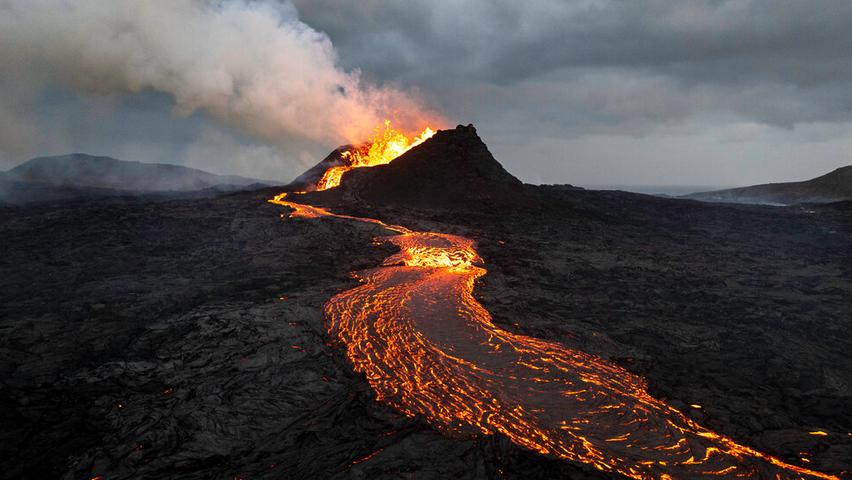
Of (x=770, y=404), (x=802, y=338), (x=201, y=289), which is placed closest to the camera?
(x=770, y=404)

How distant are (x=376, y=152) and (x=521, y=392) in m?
56.7

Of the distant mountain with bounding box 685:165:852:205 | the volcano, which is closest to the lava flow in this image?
the volcano

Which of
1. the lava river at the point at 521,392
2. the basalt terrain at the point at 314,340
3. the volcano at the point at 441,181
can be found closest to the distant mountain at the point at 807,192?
the volcano at the point at 441,181

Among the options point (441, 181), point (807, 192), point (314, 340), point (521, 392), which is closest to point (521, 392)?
point (521, 392)

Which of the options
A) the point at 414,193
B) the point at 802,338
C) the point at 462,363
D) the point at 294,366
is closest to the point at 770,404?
the point at 802,338

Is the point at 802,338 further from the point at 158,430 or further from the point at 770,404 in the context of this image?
the point at 158,430

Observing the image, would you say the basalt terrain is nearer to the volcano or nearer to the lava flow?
the lava flow

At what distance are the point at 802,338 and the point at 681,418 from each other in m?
9.06

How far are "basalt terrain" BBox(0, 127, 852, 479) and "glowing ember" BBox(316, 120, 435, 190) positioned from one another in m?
27.3

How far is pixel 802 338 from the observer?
47.8 feet

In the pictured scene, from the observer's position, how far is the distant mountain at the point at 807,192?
9381cm

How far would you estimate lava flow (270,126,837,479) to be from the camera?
8133 mm

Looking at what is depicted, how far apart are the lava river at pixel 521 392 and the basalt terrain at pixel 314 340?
494mm

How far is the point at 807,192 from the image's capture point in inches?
3989
